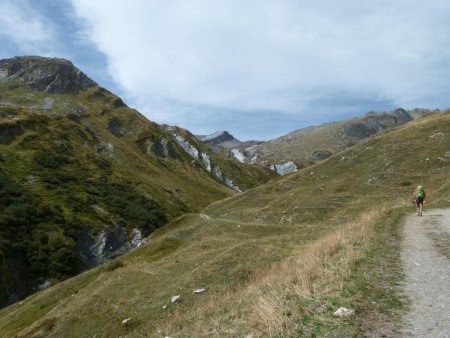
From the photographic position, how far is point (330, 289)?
1345cm

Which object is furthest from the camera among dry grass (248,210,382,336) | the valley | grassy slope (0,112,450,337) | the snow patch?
the snow patch

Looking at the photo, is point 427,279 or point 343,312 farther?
point 427,279

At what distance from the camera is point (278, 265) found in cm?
2625

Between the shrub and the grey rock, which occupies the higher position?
the shrub

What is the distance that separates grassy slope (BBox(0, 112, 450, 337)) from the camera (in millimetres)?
12766

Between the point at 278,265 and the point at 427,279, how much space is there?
12.7 metres

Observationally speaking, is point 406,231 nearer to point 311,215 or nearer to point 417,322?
point 417,322

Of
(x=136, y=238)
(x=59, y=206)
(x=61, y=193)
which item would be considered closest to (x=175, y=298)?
(x=59, y=206)

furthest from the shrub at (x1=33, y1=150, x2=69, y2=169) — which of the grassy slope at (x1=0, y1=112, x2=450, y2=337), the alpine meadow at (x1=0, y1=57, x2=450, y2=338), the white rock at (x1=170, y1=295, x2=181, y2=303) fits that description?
the white rock at (x1=170, y1=295, x2=181, y2=303)

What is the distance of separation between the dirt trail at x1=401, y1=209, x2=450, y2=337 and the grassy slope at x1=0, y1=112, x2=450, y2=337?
74cm

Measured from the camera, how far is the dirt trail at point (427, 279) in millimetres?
10067

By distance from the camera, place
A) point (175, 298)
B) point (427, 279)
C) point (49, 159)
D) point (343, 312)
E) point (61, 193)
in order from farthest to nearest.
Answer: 1. point (49, 159)
2. point (61, 193)
3. point (175, 298)
4. point (427, 279)
5. point (343, 312)

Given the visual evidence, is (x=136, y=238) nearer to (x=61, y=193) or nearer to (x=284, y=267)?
(x=61, y=193)

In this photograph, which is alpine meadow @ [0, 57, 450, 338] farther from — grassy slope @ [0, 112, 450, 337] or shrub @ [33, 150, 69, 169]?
shrub @ [33, 150, 69, 169]
